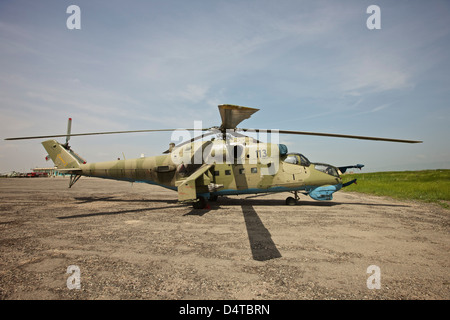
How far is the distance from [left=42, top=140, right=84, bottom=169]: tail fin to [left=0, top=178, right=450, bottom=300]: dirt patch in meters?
6.28

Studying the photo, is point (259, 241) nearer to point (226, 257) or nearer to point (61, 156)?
point (226, 257)

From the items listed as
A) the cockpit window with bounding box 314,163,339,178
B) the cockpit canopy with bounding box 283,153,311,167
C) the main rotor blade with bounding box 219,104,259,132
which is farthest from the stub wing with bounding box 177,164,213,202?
the cockpit window with bounding box 314,163,339,178

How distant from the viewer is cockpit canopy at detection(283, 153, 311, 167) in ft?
37.5

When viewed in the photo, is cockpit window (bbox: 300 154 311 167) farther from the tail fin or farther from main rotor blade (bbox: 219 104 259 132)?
the tail fin

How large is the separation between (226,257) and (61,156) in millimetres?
15260

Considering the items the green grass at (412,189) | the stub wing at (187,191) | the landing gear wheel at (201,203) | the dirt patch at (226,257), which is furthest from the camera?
the green grass at (412,189)

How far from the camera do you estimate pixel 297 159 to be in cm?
1148

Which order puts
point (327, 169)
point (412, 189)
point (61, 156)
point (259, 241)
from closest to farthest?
point (259, 241), point (327, 169), point (61, 156), point (412, 189)

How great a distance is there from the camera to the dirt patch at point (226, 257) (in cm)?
337

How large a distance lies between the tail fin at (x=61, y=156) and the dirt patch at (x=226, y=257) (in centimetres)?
628

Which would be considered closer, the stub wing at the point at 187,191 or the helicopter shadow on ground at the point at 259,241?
the helicopter shadow on ground at the point at 259,241

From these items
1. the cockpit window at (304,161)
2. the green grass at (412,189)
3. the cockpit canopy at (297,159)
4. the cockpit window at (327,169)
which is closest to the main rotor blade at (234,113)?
the cockpit canopy at (297,159)

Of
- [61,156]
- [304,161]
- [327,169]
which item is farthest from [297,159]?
[61,156]

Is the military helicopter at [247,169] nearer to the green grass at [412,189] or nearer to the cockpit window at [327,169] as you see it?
the cockpit window at [327,169]
